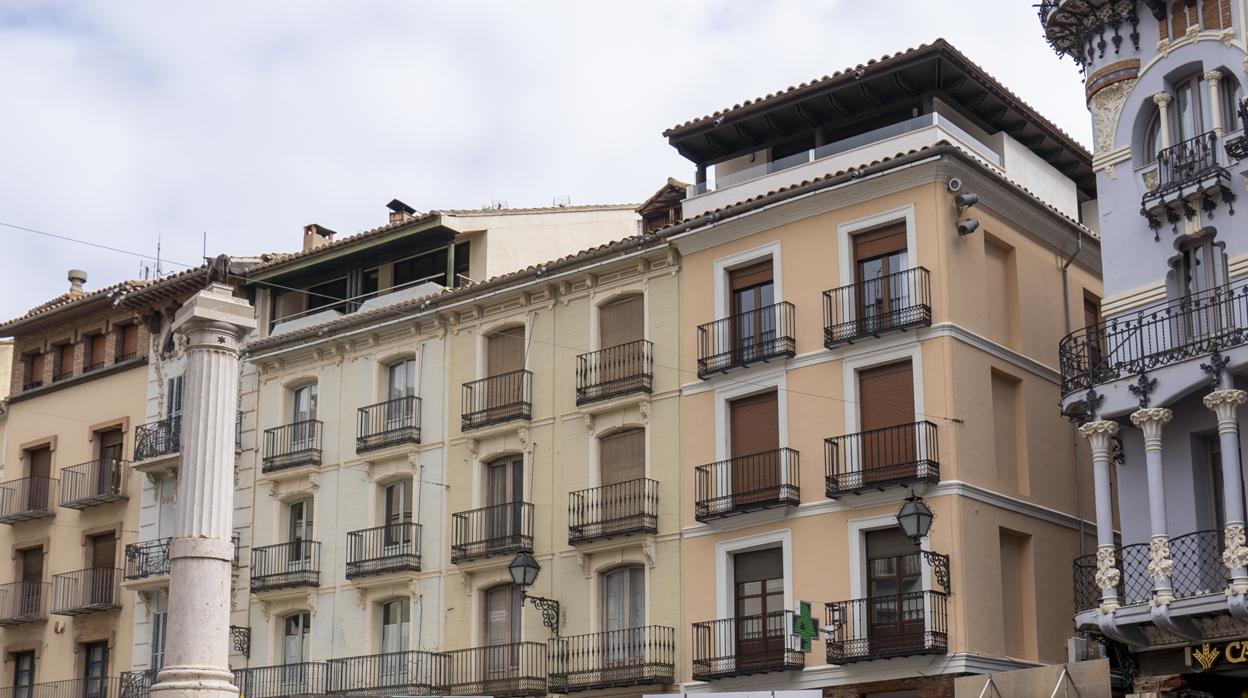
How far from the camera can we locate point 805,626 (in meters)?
29.6

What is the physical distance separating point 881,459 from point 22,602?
2597cm

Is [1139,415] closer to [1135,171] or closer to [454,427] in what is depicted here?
[1135,171]

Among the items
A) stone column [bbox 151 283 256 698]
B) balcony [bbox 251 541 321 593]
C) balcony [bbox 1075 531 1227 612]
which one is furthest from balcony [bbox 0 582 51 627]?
balcony [bbox 1075 531 1227 612]

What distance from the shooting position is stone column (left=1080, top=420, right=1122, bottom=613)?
2612 cm

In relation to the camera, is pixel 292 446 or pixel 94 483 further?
pixel 94 483

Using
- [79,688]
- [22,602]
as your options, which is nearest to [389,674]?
[79,688]

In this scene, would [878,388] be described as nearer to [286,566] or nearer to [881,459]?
[881,459]

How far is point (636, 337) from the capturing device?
35375 mm

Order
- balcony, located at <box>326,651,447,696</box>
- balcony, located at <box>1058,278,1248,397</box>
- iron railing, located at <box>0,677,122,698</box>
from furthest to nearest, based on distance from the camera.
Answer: iron railing, located at <box>0,677,122,698</box> → balcony, located at <box>326,651,447,696</box> → balcony, located at <box>1058,278,1248,397</box>

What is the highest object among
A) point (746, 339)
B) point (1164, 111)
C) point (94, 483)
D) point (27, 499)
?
point (1164, 111)

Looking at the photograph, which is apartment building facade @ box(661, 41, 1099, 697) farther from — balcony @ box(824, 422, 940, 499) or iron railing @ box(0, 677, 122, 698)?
iron railing @ box(0, 677, 122, 698)

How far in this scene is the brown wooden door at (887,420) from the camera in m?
30.3

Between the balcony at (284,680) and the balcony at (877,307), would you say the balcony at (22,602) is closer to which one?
the balcony at (284,680)

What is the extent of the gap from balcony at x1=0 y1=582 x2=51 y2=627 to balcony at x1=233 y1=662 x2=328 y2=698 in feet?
28.1
